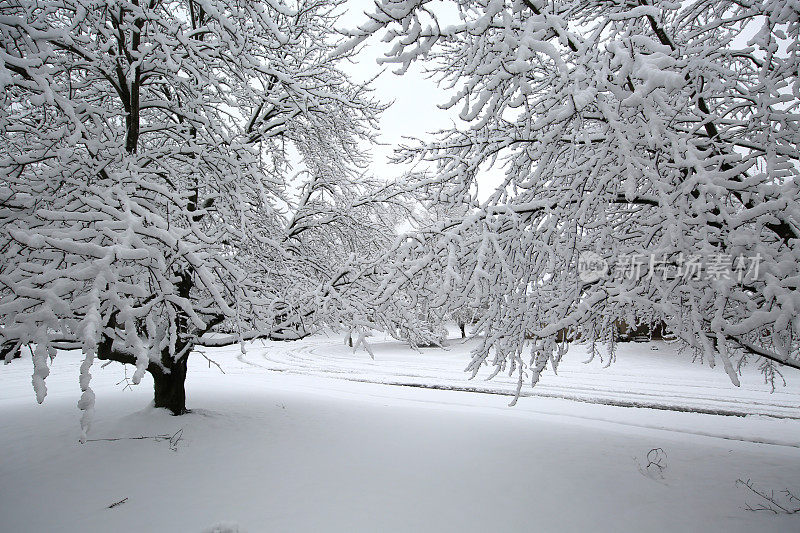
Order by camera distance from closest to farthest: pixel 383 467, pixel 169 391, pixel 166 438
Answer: pixel 383 467, pixel 166 438, pixel 169 391

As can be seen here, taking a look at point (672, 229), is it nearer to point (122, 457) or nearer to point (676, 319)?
point (676, 319)

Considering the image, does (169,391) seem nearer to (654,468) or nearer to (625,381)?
(654,468)

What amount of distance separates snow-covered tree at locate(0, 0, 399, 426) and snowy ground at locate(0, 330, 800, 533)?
129 cm

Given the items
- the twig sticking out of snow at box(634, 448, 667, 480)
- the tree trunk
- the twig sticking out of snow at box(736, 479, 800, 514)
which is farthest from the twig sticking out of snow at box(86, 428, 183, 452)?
the twig sticking out of snow at box(736, 479, 800, 514)

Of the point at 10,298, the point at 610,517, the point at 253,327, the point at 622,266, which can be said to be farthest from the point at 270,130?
the point at 610,517

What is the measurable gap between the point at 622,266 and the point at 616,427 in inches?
225

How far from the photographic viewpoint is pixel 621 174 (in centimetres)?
317

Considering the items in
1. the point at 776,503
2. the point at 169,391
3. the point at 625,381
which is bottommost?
the point at 625,381

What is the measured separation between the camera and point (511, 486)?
444 cm

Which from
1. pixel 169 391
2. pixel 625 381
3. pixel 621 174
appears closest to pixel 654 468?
pixel 621 174

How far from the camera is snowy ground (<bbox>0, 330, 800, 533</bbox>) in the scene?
3.71 meters

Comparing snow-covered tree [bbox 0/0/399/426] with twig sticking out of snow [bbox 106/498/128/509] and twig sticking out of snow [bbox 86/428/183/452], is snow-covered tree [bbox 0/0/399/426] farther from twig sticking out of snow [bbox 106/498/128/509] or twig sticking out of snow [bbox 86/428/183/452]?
twig sticking out of snow [bbox 106/498/128/509]

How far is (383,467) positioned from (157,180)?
5.12 m

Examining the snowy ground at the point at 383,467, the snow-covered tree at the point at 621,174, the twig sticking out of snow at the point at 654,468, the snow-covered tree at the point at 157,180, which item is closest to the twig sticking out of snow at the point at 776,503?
the snowy ground at the point at 383,467
